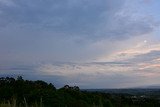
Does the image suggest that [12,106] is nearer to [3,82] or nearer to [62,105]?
[62,105]

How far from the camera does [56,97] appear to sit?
80.4 ft

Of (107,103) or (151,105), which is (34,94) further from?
(151,105)

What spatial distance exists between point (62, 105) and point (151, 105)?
31.2ft

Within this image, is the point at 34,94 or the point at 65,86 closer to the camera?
the point at 34,94

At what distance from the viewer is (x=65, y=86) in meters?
34.9

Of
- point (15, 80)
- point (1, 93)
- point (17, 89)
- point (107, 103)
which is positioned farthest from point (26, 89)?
point (107, 103)

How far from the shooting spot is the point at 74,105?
20969mm

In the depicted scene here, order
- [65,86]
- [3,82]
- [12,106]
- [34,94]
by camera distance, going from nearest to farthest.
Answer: [12,106] → [34,94] → [65,86] → [3,82]

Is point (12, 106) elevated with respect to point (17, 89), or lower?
lower

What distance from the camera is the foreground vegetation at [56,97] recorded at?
2161cm

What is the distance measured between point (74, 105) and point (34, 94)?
16.4 ft

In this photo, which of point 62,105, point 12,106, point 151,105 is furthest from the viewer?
point 151,105

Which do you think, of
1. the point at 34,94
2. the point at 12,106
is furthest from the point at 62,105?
the point at 12,106

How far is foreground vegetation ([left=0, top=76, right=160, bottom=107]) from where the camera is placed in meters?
21.6
